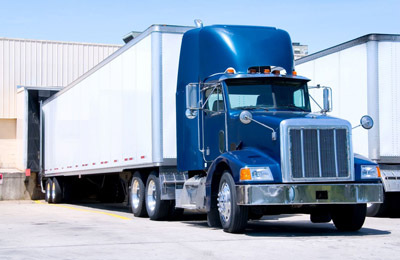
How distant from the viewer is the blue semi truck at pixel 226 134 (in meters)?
11.6

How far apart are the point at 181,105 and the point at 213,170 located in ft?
10.3

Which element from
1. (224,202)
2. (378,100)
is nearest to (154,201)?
(224,202)

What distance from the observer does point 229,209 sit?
12.1 metres

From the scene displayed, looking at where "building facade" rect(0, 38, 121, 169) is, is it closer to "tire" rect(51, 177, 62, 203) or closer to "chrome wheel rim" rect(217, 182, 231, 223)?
"tire" rect(51, 177, 62, 203)

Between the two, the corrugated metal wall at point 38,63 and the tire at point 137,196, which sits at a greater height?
the corrugated metal wall at point 38,63

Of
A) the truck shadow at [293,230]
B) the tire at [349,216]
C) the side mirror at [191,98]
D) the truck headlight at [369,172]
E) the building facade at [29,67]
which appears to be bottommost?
the truck shadow at [293,230]

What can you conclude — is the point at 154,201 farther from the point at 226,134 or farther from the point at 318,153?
the point at 318,153

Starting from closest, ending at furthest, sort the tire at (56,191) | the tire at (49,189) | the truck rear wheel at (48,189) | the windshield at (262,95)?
the windshield at (262,95), the tire at (56,191), the tire at (49,189), the truck rear wheel at (48,189)

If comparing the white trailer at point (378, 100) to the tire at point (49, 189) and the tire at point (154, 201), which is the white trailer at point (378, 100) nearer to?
the tire at point (154, 201)

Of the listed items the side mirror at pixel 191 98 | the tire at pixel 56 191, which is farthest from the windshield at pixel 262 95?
the tire at pixel 56 191

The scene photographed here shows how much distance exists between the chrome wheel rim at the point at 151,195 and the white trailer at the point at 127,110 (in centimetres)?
53

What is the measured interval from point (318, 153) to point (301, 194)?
757 mm

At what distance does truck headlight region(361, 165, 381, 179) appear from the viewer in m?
11.9

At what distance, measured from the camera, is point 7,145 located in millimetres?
36344
